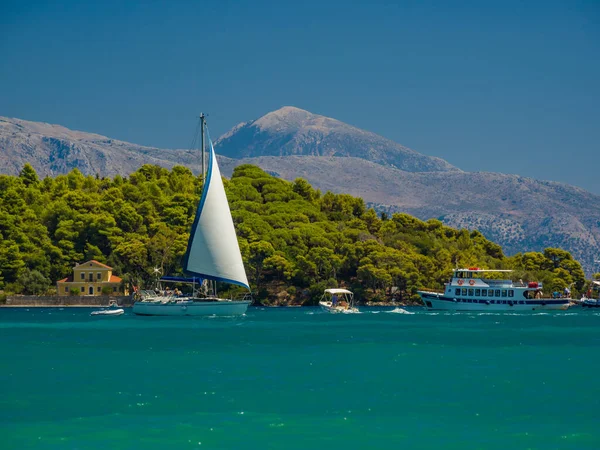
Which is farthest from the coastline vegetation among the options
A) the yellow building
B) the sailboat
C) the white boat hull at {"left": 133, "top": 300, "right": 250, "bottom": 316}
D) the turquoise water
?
the turquoise water

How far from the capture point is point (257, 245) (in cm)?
11162

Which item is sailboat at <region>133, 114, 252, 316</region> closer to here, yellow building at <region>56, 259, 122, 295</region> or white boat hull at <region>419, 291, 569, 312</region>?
white boat hull at <region>419, 291, 569, 312</region>

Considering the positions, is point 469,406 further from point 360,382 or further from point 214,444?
point 214,444

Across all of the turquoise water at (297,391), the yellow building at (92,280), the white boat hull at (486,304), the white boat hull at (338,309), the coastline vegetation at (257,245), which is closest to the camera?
the turquoise water at (297,391)

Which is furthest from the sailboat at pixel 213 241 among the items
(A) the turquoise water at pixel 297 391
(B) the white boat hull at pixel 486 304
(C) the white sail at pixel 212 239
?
(B) the white boat hull at pixel 486 304

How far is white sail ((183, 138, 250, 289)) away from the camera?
73.1m

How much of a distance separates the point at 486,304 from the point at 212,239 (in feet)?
135

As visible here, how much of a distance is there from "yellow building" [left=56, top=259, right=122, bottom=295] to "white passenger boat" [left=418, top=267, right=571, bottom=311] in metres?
35.1

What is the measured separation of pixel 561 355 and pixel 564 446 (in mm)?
22195

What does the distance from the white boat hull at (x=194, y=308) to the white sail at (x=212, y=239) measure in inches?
143

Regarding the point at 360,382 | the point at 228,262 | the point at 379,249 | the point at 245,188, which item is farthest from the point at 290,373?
the point at 245,188

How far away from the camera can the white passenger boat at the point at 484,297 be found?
104 metres

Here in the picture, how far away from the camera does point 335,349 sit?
4753 centimetres

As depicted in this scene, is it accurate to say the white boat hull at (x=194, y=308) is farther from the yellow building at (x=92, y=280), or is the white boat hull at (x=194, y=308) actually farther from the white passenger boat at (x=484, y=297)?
the yellow building at (x=92, y=280)
